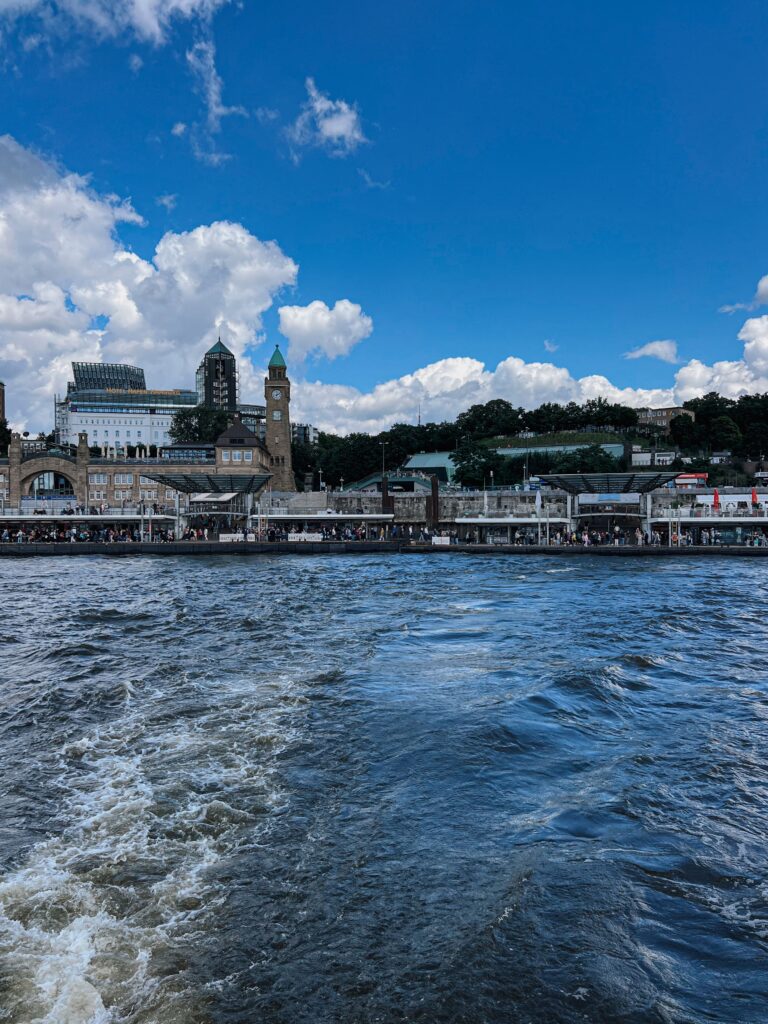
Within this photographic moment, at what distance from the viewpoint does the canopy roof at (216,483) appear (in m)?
→ 60.3

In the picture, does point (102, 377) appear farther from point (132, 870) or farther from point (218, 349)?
point (132, 870)

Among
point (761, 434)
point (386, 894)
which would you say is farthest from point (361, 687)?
point (761, 434)

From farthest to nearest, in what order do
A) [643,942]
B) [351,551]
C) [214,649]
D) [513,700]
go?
[351,551] → [214,649] → [513,700] → [643,942]

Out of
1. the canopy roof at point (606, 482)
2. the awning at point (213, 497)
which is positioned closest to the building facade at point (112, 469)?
the awning at point (213, 497)

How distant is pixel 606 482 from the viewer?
5669 centimetres

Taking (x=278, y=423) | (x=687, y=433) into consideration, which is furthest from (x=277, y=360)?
(x=687, y=433)

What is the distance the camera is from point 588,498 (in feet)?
192

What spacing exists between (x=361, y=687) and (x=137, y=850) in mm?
7204

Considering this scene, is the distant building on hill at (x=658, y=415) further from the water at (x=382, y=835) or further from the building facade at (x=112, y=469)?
the water at (x=382, y=835)

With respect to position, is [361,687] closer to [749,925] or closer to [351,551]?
[749,925]

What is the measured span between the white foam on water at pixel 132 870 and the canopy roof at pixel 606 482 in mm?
47549

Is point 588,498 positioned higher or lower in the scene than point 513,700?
higher

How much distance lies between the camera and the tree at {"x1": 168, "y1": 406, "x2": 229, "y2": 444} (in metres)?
106

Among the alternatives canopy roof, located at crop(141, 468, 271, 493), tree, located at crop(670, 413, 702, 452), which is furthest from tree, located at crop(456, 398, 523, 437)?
canopy roof, located at crop(141, 468, 271, 493)
